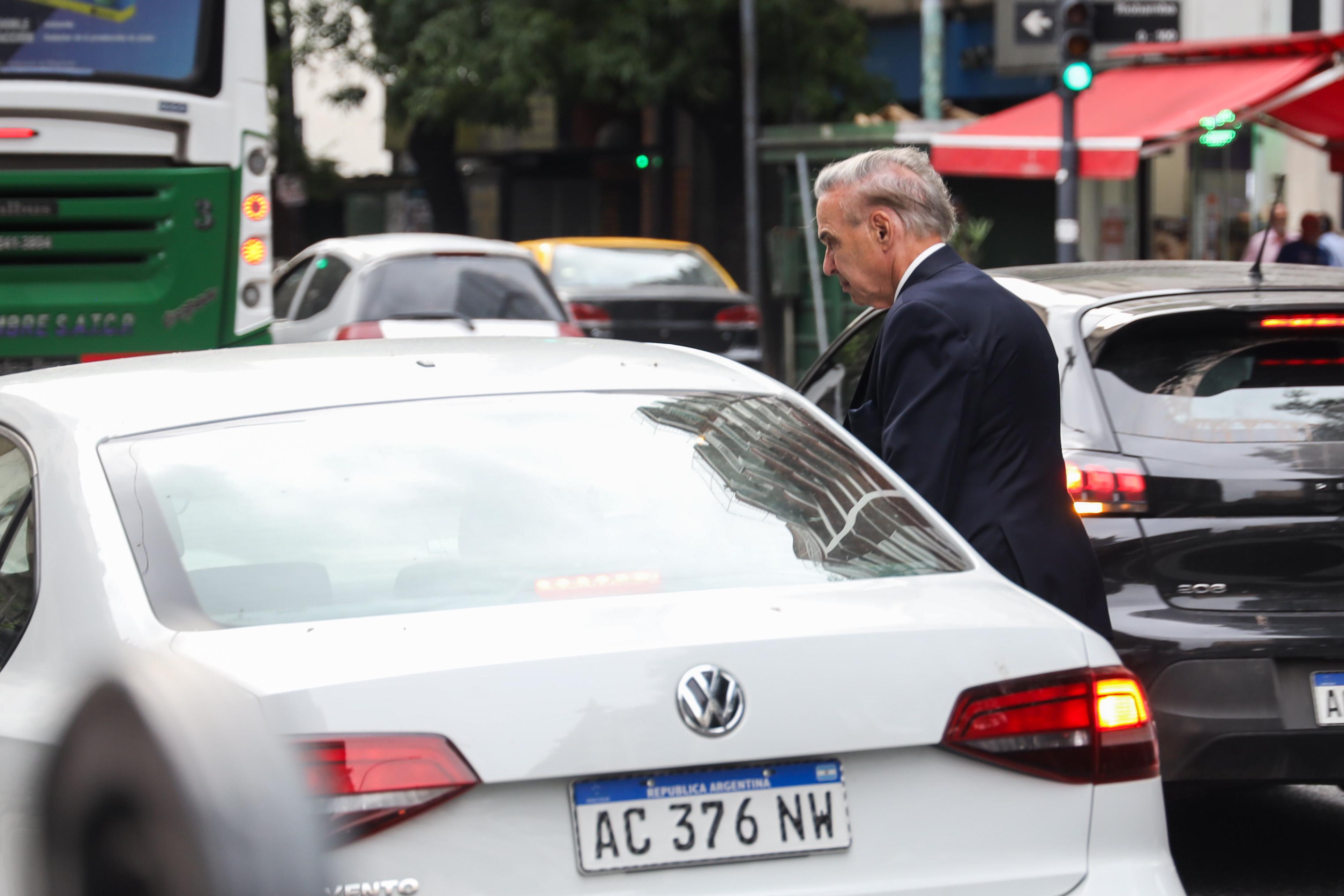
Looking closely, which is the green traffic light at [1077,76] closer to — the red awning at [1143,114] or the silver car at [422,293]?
the red awning at [1143,114]

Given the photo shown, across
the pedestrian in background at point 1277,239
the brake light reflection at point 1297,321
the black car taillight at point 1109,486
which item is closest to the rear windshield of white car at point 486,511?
the black car taillight at point 1109,486

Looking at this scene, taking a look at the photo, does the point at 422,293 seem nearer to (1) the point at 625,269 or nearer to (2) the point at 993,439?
(1) the point at 625,269

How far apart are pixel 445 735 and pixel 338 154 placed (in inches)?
1784

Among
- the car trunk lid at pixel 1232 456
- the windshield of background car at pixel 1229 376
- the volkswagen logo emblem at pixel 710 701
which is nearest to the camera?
the volkswagen logo emblem at pixel 710 701

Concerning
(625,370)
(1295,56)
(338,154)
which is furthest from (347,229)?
(625,370)

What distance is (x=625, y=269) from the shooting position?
17.5 meters

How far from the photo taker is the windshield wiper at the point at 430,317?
1218 centimetres

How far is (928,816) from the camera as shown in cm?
271

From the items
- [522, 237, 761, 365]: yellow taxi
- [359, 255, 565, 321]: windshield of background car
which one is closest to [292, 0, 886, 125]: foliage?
[522, 237, 761, 365]: yellow taxi

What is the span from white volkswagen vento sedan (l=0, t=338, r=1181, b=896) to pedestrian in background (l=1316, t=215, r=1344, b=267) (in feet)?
49.0

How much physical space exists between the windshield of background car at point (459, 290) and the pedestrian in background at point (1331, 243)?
7.90 meters

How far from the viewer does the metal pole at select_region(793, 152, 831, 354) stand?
19.3 meters

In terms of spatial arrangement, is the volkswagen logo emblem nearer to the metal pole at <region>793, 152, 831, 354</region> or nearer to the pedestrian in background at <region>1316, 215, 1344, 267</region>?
the pedestrian in background at <region>1316, 215, 1344, 267</region>

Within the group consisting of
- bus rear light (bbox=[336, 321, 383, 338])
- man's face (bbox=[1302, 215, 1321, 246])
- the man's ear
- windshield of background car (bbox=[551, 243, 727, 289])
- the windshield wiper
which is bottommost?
windshield of background car (bbox=[551, 243, 727, 289])
